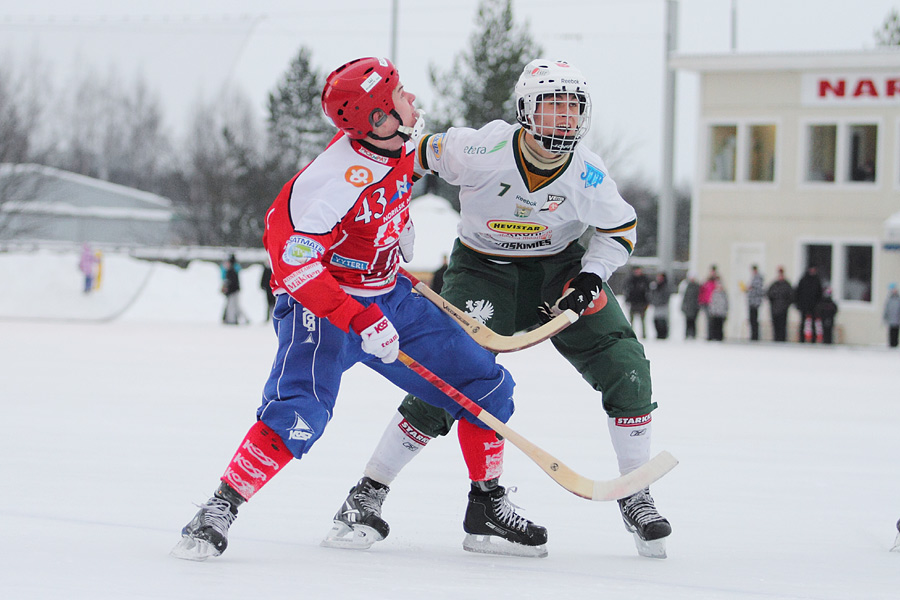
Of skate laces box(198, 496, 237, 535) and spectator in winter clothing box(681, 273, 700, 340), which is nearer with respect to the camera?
skate laces box(198, 496, 237, 535)

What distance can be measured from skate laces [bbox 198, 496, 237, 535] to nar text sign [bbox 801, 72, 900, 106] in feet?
57.8

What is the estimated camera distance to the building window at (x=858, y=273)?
59.7ft

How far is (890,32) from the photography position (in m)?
36.3

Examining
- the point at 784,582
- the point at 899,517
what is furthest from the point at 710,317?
the point at 784,582

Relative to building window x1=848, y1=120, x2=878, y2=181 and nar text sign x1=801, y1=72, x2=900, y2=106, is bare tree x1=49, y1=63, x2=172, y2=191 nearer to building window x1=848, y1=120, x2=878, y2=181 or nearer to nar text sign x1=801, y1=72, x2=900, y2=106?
nar text sign x1=801, y1=72, x2=900, y2=106

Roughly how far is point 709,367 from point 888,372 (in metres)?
1.91

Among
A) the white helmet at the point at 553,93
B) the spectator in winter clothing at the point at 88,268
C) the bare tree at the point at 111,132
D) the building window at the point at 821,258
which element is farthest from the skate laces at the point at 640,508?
the bare tree at the point at 111,132

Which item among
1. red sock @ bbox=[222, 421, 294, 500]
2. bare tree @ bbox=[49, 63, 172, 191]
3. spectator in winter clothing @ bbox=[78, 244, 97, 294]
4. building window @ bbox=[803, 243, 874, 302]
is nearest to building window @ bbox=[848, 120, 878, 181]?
building window @ bbox=[803, 243, 874, 302]

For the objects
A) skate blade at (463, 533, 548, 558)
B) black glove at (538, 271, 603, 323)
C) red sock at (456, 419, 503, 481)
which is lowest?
skate blade at (463, 533, 548, 558)

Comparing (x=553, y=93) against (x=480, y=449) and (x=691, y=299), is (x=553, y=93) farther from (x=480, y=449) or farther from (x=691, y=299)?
(x=691, y=299)

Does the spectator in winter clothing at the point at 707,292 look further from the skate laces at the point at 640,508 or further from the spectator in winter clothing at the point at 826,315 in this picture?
the skate laces at the point at 640,508

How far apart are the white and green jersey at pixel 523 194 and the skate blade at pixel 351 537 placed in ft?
3.26

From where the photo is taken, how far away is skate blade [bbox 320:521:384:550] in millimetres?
3141

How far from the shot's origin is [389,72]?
304 cm
